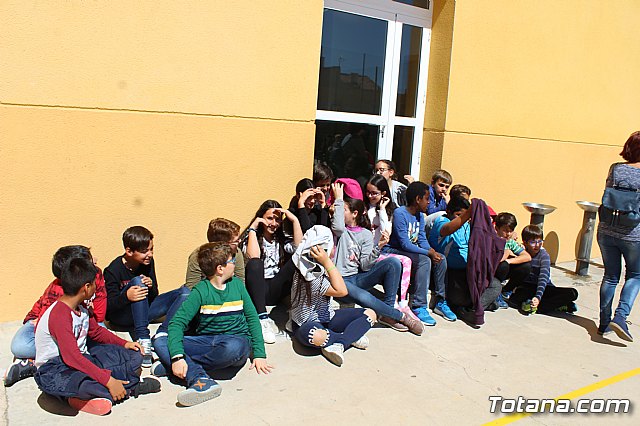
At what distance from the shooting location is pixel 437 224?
18.9 ft

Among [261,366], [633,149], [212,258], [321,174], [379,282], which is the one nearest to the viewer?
[212,258]

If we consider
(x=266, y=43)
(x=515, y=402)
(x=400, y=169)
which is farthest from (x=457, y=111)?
(x=515, y=402)

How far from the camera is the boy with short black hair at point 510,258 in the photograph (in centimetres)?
586

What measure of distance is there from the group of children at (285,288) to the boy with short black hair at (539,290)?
1 centimetres

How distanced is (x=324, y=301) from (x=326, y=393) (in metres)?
0.85

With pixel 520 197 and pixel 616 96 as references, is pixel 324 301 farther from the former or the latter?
pixel 616 96

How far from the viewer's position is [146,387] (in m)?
3.67

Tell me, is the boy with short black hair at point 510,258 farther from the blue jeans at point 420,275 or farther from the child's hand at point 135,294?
the child's hand at point 135,294

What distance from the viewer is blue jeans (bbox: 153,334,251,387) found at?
3824 millimetres

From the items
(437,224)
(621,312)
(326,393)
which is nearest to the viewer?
(326,393)

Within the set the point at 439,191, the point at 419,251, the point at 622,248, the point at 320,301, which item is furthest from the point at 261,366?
the point at 622,248

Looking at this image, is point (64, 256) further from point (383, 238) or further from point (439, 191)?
point (439, 191)

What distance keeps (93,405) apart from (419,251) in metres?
3.07

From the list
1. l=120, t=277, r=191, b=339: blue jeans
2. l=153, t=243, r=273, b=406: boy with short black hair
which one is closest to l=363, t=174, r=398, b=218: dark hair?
l=153, t=243, r=273, b=406: boy with short black hair
